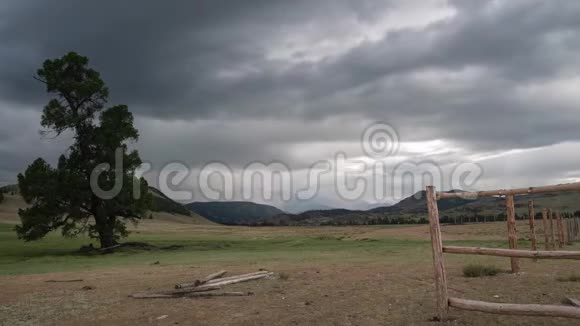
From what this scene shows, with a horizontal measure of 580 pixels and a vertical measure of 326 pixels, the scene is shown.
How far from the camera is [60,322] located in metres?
9.08

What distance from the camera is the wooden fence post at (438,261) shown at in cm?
786

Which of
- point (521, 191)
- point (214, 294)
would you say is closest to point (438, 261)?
point (521, 191)

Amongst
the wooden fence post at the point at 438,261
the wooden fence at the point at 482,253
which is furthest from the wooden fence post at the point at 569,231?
the wooden fence post at the point at 438,261

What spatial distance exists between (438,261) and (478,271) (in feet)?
15.9

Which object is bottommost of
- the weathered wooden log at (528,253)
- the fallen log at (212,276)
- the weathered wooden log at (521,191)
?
the fallen log at (212,276)

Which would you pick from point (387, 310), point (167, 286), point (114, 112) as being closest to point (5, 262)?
point (114, 112)

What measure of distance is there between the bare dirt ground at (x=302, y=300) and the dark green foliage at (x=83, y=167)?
16.5 meters

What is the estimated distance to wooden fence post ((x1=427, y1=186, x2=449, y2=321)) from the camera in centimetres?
786

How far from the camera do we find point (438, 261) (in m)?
8.05

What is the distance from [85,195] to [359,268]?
21.2 m

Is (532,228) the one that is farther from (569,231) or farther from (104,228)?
(104,228)

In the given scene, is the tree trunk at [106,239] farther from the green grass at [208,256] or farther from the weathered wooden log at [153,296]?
the weathered wooden log at [153,296]

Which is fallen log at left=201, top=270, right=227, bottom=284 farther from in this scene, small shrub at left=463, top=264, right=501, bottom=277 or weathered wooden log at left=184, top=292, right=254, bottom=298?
small shrub at left=463, top=264, right=501, bottom=277

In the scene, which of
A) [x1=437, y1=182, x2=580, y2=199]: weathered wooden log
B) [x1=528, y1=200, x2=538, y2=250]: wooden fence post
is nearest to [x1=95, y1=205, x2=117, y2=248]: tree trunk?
[x1=528, y1=200, x2=538, y2=250]: wooden fence post
